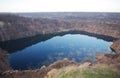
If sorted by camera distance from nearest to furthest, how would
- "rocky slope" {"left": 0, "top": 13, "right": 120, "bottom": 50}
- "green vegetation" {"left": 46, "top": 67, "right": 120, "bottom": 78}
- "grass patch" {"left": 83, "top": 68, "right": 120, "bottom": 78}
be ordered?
"grass patch" {"left": 83, "top": 68, "right": 120, "bottom": 78}, "green vegetation" {"left": 46, "top": 67, "right": 120, "bottom": 78}, "rocky slope" {"left": 0, "top": 13, "right": 120, "bottom": 50}

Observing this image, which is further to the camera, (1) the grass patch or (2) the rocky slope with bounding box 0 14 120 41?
(2) the rocky slope with bounding box 0 14 120 41

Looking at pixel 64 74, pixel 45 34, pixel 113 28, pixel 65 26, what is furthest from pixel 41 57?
pixel 65 26

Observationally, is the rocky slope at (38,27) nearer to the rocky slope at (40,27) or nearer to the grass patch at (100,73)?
the rocky slope at (40,27)

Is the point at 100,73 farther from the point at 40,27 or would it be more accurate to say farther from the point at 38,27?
the point at 40,27

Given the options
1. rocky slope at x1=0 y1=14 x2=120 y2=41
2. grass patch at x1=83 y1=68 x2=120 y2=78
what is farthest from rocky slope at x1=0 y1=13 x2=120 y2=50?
grass patch at x1=83 y1=68 x2=120 y2=78

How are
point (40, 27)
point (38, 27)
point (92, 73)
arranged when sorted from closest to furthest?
point (92, 73), point (38, 27), point (40, 27)

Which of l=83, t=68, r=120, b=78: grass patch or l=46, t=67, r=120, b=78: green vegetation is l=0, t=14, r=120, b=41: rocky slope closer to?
l=46, t=67, r=120, b=78: green vegetation

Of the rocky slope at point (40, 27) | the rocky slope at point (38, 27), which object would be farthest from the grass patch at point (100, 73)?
the rocky slope at point (38, 27)

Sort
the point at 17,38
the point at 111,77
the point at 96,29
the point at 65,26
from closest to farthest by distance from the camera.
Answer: the point at 111,77 < the point at 17,38 < the point at 96,29 < the point at 65,26

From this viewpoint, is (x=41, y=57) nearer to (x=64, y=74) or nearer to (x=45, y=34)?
(x=64, y=74)

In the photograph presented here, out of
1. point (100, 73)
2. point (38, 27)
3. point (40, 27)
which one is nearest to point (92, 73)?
point (100, 73)

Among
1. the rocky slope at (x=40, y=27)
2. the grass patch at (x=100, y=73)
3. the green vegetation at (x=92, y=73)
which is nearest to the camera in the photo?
the grass patch at (x=100, y=73)
